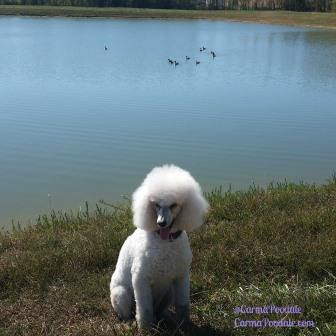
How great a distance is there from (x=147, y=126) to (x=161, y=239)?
1084cm

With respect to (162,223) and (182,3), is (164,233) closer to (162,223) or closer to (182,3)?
(162,223)

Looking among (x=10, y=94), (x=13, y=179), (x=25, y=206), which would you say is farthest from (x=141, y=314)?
(x=10, y=94)

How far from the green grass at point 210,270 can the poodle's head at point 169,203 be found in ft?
2.42

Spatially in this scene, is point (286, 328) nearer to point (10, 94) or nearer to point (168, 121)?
point (168, 121)

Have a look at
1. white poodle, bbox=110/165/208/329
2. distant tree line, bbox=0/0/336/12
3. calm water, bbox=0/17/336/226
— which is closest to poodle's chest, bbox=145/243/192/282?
white poodle, bbox=110/165/208/329

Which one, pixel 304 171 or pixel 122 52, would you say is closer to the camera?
pixel 304 171

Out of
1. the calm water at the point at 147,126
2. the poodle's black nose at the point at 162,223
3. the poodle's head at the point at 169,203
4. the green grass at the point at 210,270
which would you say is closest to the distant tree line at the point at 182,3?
the calm water at the point at 147,126

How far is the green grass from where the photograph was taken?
3.69m

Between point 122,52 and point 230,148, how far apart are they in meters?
24.3

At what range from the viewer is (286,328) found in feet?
11.3

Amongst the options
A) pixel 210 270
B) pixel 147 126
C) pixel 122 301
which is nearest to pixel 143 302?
pixel 122 301

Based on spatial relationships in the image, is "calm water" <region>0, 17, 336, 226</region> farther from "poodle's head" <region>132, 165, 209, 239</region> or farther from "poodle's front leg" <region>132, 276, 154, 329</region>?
"poodle's head" <region>132, 165, 209, 239</region>

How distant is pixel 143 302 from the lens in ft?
11.6

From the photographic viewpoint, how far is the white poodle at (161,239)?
11.1 ft
